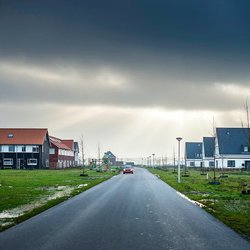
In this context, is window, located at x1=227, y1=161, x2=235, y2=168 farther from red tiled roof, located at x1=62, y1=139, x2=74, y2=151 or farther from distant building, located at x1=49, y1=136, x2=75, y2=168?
red tiled roof, located at x1=62, y1=139, x2=74, y2=151

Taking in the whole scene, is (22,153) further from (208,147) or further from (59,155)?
(208,147)

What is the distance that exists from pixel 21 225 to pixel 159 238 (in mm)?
4887

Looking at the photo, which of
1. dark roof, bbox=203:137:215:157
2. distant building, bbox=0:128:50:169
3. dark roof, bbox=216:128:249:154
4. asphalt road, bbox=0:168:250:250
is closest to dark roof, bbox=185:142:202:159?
dark roof, bbox=203:137:215:157

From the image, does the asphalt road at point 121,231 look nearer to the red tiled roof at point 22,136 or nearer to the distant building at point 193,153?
the red tiled roof at point 22,136

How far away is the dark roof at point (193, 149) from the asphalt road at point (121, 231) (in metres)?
101

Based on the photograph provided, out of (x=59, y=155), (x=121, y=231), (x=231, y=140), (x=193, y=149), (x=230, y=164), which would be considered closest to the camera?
(x=121, y=231)

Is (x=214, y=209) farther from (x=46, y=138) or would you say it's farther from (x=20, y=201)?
(x=46, y=138)

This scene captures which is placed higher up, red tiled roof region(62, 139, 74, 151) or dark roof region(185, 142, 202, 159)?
red tiled roof region(62, 139, 74, 151)

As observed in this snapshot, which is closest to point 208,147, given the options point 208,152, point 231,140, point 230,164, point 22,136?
point 208,152

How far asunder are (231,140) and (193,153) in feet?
83.1

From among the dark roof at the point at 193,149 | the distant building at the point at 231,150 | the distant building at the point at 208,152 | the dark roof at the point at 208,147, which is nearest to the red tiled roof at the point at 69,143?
the dark roof at the point at 193,149

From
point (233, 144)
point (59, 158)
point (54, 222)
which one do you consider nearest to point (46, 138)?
point (59, 158)

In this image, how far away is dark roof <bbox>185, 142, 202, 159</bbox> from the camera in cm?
11538

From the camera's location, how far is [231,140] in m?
92.2
